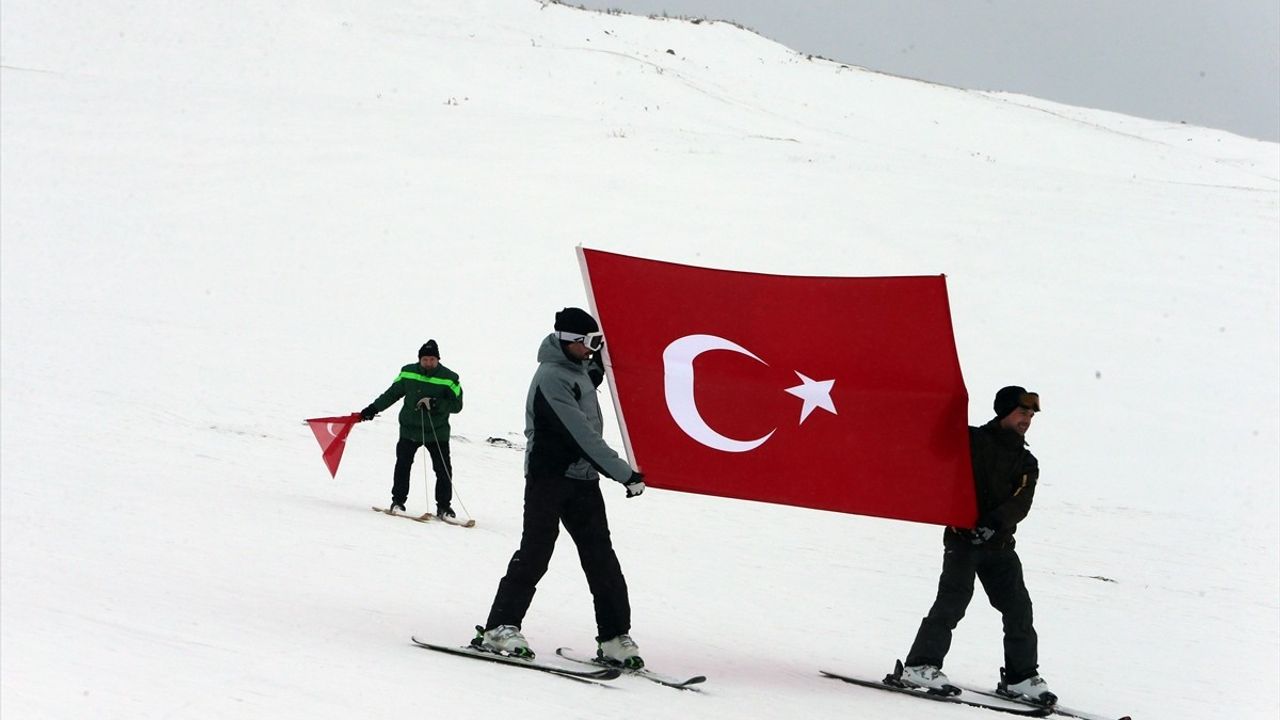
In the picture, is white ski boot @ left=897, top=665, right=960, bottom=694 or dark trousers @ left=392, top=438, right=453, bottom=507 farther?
dark trousers @ left=392, top=438, right=453, bottom=507

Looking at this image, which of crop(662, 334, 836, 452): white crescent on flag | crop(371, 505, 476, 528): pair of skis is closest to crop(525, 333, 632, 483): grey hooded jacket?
crop(662, 334, 836, 452): white crescent on flag

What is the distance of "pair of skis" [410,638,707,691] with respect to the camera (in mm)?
6730

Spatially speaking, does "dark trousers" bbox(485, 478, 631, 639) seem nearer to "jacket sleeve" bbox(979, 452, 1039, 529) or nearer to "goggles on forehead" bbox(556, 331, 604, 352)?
"goggles on forehead" bbox(556, 331, 604, 352)

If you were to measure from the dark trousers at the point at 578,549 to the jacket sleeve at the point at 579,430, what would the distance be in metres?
0.23

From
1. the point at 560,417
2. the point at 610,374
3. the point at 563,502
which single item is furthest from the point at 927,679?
the point at 560,417

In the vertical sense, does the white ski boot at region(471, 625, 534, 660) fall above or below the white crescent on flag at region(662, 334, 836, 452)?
below

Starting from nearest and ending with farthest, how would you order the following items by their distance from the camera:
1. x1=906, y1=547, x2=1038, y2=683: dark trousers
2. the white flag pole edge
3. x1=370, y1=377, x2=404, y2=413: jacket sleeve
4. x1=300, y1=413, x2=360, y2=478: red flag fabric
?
the white flag pole edge → x1=906, y1=547, x2=1038, y2=683: dark trousers → x1=370, y1=377, x2=404, y2=413: jacket sleeve → x1=300, y1=413, x2=360, y2=478: red flag fabric

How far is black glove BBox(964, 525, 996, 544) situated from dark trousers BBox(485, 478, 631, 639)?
1.82 meters

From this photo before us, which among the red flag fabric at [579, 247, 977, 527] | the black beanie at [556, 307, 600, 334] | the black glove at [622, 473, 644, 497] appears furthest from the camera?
the red flag fabric at [579, 247, 977, 527]

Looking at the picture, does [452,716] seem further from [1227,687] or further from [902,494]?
[1227,687]

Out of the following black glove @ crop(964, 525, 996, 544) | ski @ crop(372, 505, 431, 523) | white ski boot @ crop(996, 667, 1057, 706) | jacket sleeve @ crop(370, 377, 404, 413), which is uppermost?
jacket sleeve @ crop(370, 377, 404, 413)

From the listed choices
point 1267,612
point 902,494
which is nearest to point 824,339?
point 902,494

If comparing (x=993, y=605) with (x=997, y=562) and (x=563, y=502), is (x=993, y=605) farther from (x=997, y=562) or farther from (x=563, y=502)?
(x=563, y=502)

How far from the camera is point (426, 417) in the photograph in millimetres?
12531
